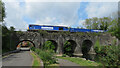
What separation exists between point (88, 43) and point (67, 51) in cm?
1092

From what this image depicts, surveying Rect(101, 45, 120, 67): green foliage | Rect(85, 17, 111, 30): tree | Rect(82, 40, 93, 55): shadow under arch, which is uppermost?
Rect(85, 17, 111, 30): tree

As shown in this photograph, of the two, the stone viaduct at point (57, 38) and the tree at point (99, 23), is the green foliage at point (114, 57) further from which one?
the tree at point (99, 23)

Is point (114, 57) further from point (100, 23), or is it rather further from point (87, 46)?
point (100, 23)

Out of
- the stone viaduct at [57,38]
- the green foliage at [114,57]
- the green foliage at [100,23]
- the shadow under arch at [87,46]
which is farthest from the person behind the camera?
the green foliage at [100,23]

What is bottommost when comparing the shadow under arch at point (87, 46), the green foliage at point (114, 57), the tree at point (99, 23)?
the shadow under arch at point (87, 46)

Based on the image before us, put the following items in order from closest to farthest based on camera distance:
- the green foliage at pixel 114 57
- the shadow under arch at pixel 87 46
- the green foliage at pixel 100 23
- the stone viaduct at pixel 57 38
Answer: the green foliage at pixel 114 57, the stone viaduct at pixel 57 38, the shadow under arch at pixel 87 46, the green foliage at pixel 100 23

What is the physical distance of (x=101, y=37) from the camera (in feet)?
126

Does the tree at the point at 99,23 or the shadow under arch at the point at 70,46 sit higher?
the tree at the point at 99,23

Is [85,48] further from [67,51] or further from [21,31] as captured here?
[21,31]

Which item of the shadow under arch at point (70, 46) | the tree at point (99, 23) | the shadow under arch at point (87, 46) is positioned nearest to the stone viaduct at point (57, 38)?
the shadow under arch at point (70, 46)

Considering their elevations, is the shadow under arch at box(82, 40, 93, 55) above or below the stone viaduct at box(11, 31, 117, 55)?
below

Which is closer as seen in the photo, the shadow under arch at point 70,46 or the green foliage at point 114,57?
the green foliage at point 114,57

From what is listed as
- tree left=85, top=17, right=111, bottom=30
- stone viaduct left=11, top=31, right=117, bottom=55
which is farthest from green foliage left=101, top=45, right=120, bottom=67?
tree left=85, top=17, right=111, bottom=30

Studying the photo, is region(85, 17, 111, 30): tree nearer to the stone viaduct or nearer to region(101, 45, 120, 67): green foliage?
the stone viaduct
